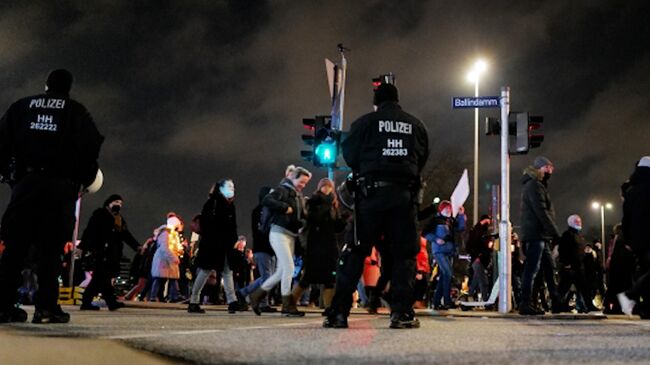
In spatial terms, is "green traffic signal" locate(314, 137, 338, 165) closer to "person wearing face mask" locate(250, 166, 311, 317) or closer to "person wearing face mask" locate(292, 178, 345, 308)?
"person wearing face mask" locate(292, 178, 345, 308)

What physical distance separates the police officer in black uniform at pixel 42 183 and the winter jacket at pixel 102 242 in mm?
5172

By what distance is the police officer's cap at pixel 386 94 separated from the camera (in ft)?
22.9

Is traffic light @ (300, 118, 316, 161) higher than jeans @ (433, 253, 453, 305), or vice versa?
traffic light @ (300, 118, 316, 161)

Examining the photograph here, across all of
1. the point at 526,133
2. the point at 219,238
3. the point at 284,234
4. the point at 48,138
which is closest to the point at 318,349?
the point at 48,138

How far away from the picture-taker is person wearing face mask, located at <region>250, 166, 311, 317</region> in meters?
10.2

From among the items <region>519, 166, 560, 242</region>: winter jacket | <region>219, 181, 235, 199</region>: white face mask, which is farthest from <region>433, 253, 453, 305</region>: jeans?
<region>219, 181, 235, 199</region>: white face mask

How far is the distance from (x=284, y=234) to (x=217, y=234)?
1527 mm

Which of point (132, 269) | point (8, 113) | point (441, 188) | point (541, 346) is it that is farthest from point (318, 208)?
point (441, 188)

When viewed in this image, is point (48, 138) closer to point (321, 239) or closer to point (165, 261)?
point (321, 239)

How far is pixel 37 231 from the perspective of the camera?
21.1 feet

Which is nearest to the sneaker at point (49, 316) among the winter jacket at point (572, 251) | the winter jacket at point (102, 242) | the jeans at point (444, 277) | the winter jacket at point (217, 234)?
the winter jacket at point (217, 234)

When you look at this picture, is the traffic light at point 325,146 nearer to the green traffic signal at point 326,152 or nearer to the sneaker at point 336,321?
the green traffic signal at point 326,152

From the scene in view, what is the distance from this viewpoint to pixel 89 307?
1133 cm

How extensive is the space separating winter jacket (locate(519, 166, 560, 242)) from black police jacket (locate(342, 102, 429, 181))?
4968mm
